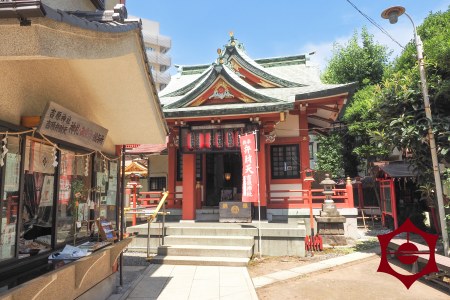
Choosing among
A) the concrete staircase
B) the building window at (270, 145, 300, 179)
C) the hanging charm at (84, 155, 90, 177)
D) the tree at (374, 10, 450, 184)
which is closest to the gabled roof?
the building window at (270, 145, 300, 179)

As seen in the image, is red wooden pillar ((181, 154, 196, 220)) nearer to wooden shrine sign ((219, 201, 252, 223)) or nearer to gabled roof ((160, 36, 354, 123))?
wooden shrine sign ((219, 201, 252, 223))

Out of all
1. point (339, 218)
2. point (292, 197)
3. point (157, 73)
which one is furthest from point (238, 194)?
point (157, 73)

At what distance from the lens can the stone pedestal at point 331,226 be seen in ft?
37.7

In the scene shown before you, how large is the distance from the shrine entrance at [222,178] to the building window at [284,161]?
1838 mm

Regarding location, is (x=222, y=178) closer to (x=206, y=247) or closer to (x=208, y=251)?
(x=206, y=247)

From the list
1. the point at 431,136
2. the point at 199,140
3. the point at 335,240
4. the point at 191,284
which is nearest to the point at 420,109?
the point at 431,136

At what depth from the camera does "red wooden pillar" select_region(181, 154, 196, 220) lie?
42.4 ft

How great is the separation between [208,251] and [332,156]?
21121 millimetres

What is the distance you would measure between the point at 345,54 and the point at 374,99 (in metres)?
18.7

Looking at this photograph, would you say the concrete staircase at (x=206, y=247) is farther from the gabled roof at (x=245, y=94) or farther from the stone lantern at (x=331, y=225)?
the gabled roof at (x=245, y=94)

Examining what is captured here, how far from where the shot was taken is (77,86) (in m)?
5.53

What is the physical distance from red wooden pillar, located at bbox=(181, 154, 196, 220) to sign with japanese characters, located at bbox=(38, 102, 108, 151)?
279 inches

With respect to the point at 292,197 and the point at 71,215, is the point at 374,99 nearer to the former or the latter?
the point at 292,197

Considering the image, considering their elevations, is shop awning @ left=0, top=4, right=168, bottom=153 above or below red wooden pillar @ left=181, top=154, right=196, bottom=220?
above
